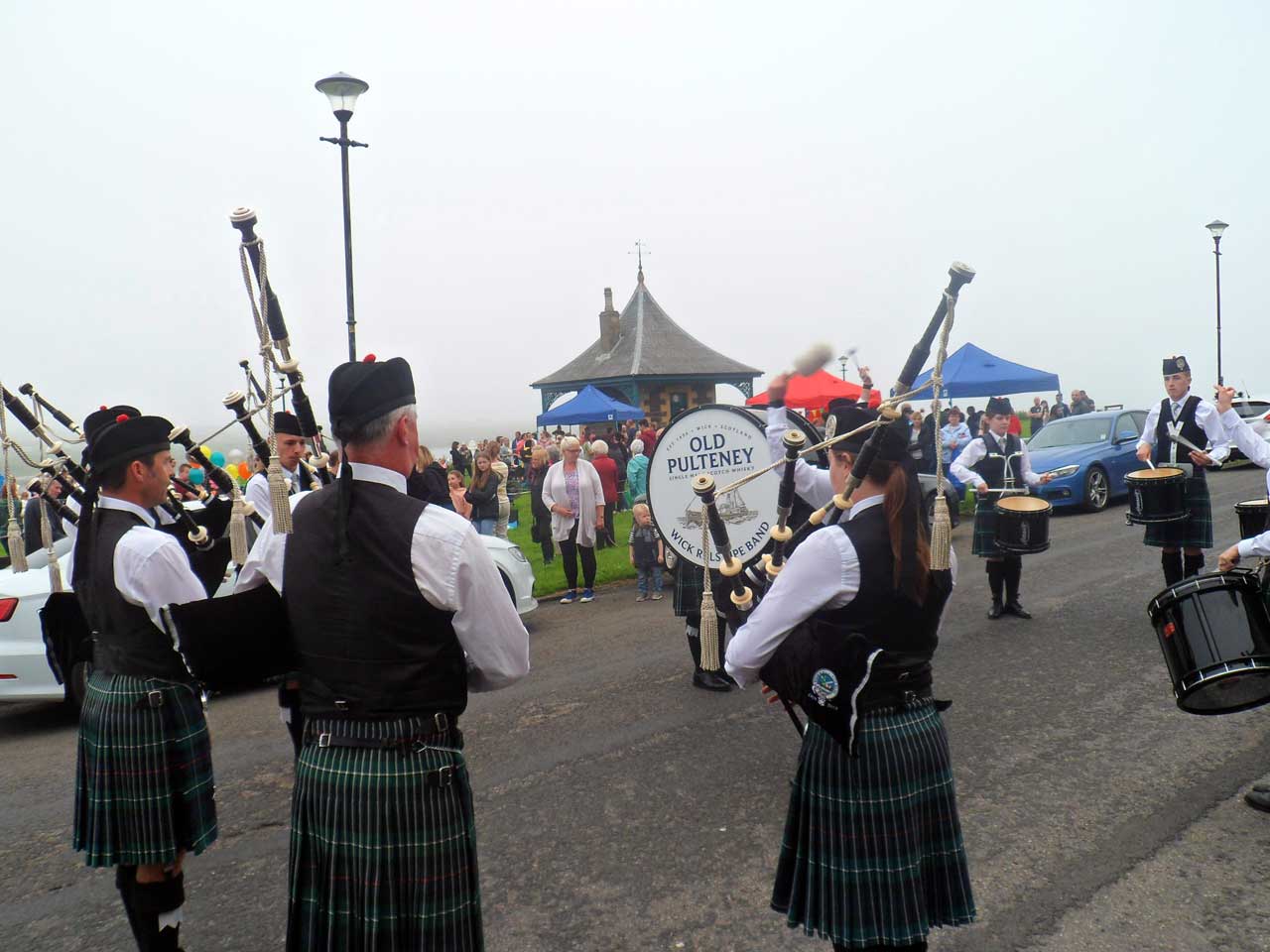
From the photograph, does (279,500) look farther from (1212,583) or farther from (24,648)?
(24,648)

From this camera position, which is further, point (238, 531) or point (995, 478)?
point (995, 478)

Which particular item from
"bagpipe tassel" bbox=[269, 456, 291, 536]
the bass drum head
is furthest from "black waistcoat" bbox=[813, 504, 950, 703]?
the bass drum head

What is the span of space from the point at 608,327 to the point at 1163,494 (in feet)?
105

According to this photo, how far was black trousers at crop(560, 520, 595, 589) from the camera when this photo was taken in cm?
913

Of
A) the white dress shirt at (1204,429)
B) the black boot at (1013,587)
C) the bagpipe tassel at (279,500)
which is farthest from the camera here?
the black boot at (1013,587)

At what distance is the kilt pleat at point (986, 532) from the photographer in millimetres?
7195

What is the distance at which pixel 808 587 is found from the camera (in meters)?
2.20

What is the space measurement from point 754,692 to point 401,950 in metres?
3.65

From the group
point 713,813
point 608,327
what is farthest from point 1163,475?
point 608,327

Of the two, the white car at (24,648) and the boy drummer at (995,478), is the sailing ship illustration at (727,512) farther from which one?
the boy drummer at (995,478)

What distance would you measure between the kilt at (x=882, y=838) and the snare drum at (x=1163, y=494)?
5130 millimetres

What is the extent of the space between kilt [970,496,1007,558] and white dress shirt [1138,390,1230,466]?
1158mm

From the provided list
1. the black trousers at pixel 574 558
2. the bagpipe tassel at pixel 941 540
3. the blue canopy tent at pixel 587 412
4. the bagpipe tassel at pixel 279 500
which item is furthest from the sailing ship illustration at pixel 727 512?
the blue canopy tent at pixel 587 412

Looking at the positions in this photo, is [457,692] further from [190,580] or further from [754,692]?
[754,692]
